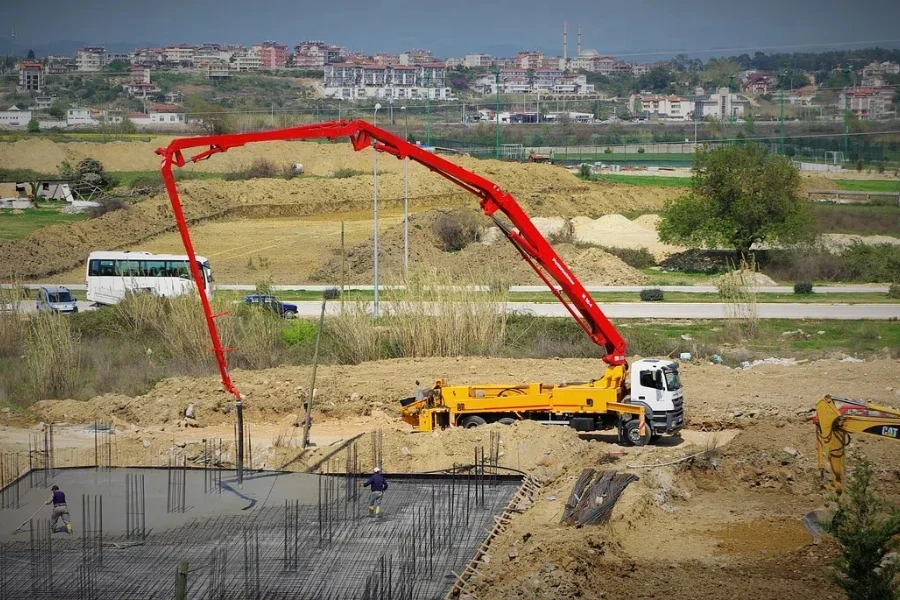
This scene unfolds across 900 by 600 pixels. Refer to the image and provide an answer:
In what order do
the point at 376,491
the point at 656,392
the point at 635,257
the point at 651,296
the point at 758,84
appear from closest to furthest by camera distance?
the point at 376,491 < the point at 656,392 < the point at 651,296 < the point at 635,257 < the point at 758,84

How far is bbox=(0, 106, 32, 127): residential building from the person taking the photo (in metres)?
108

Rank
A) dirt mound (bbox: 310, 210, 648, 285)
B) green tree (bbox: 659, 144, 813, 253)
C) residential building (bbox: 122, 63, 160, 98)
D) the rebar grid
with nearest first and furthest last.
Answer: the rebar grid < dirt mound (bbox: 310, 210, 648, 285) < green tree (bbox: 659, 144, 813, 253) < residential building (bbox: 122, 63, 160, 98)

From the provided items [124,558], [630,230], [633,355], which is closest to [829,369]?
[633,355]

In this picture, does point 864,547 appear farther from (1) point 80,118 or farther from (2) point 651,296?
(1) point 80,118

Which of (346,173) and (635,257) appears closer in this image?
(635,257)

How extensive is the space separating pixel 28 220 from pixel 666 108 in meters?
112

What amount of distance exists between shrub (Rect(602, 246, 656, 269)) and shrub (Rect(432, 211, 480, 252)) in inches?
250

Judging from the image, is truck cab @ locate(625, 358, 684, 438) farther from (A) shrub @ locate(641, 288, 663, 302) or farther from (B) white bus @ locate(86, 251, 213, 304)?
(B) white bus @ locate(86, 251, 213, 304)

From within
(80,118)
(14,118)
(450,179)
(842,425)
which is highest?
(80,118)

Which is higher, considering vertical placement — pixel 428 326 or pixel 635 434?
pixel 428 326

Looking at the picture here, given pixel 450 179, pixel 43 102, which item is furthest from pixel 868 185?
pixel 43 102

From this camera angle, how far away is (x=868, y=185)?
80.2 metres

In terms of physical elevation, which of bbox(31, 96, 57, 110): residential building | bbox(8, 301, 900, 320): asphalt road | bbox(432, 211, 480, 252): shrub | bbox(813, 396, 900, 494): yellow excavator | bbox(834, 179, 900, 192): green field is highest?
bbox(31, 96, 57, 110): residential building

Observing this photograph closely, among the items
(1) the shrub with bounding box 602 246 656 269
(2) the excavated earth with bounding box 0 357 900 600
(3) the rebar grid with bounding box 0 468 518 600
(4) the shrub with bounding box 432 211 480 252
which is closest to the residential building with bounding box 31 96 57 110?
(4) the shrub with bounding box 432 211 480 252
